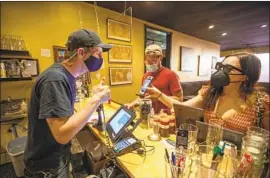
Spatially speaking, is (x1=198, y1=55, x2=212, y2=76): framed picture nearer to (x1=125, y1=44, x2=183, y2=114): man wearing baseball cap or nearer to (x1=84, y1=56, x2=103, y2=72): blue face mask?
(x1=125, y1=44, x2=183, y2=114): man wearing baseball cap

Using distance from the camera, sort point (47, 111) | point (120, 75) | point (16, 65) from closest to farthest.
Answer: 1. point (47, 111)
2. point (16, 65)
3. point (120, 75)

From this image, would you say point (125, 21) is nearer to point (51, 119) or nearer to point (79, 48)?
point (79, 48)

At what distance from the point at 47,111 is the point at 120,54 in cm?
242

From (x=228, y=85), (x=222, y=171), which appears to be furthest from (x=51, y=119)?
(x=228, y=85)

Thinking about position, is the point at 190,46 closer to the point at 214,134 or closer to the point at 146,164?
the point at 214,134

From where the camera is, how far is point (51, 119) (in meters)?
0.74

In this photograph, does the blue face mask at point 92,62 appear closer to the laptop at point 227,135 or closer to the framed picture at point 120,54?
the laptop at point 227,135

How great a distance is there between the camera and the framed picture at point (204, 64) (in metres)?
5.89

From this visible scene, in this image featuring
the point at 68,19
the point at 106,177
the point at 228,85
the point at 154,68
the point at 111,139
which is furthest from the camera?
the point at 68,19

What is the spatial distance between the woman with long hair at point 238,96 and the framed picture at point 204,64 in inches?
198

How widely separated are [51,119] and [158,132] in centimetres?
68

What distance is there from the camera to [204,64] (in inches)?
243

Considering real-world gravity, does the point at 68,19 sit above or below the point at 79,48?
above

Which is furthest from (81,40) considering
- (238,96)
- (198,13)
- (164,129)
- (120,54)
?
(198,13)
